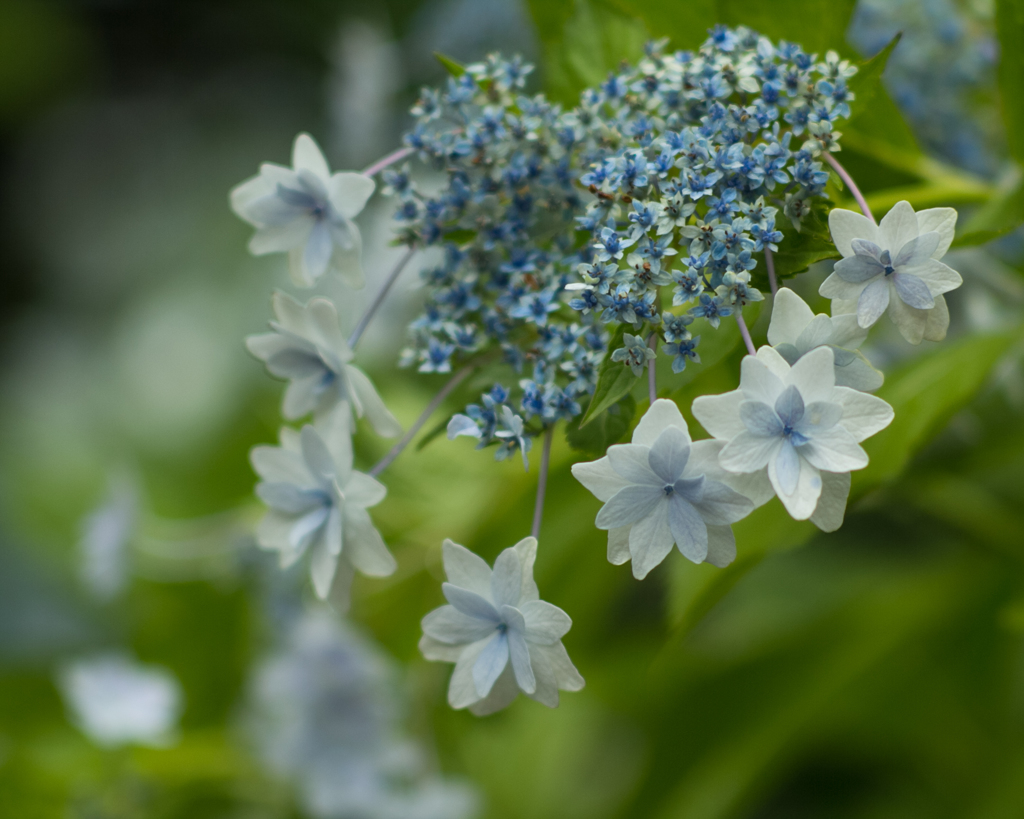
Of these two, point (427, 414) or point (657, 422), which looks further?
point (427, 414)

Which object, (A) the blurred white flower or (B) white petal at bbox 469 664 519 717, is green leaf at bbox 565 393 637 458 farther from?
(A) the blurred white flower

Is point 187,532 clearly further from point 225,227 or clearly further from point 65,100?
point 65,100

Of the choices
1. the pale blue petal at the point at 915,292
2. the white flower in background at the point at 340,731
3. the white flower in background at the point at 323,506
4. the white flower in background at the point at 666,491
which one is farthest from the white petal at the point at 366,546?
the white flower in background at the point at 340,731

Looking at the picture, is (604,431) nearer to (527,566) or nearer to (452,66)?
(527,566)

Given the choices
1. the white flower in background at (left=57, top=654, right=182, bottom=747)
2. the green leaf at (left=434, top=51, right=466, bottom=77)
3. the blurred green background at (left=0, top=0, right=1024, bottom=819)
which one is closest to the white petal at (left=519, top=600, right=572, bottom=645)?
the blurred green background at (left=0, top=0, right=1024, bottom=819)

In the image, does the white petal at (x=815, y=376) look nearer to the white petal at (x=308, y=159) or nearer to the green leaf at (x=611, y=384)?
the green leaf at (x=611, y=384)

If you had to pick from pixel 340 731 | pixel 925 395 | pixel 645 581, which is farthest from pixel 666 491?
pixel 645 581

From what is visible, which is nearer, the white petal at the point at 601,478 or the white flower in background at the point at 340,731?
the white petal at the point at 601,478
